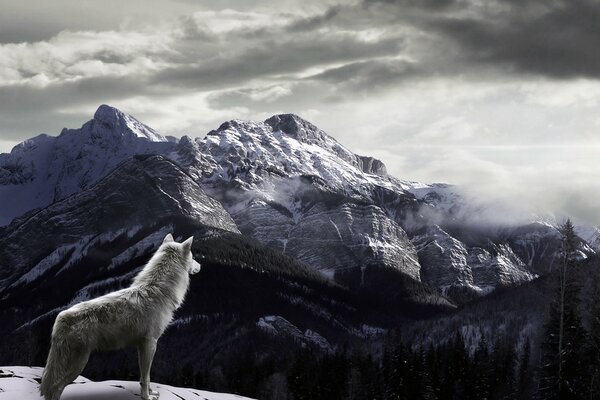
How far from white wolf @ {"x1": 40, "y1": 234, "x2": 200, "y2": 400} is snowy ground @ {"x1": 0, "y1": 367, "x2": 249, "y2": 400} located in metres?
0.60

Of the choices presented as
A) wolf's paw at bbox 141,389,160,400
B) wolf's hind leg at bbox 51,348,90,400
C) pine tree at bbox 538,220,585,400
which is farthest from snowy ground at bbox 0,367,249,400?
pine tree at bbox 538,220,585,400

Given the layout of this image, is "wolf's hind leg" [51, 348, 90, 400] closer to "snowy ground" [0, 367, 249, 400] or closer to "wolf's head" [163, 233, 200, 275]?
"snowy ground" [0, 367, 249, 400]

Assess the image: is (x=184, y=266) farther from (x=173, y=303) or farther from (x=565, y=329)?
(x=565, y=329)

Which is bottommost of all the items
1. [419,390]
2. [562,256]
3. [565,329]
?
[419,390]

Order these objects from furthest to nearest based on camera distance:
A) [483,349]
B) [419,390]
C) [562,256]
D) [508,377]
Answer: [483,349]
[508,377]
[419,390]
[562,256]

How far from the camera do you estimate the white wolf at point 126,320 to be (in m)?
13.8

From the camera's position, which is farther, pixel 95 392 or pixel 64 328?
pixel 95 392

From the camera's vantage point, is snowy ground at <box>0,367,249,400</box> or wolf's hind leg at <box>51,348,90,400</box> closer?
wolf's hind leg at <box>51,348,90,400</box>

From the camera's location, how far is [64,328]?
1373cm

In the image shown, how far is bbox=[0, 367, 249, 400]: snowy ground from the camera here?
15.1 m

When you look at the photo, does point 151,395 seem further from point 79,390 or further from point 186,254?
point 186,254

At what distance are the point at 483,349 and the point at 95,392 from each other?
151 m

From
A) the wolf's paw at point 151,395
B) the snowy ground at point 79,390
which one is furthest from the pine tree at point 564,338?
the wolf's paw at point 151,395

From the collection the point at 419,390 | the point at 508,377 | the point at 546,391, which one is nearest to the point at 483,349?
the point at 508,377
